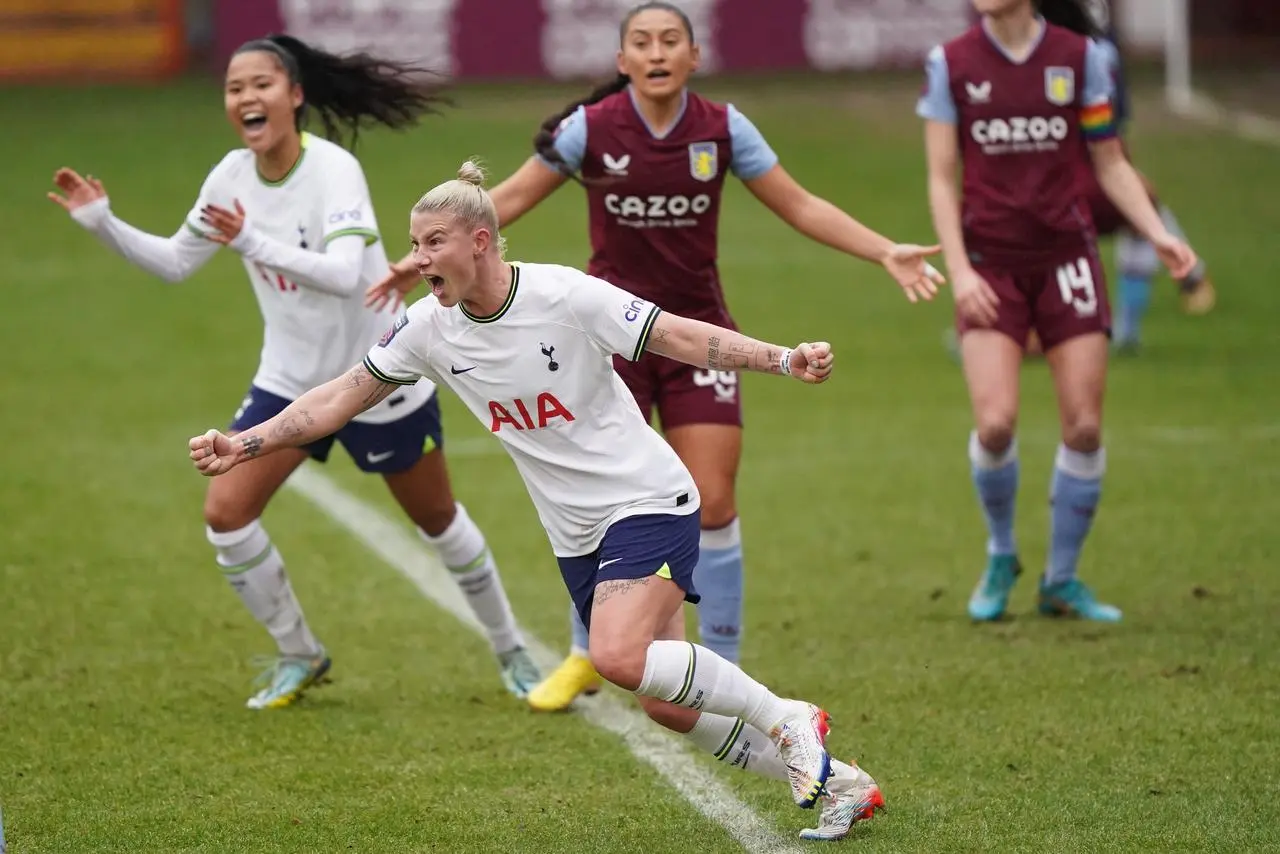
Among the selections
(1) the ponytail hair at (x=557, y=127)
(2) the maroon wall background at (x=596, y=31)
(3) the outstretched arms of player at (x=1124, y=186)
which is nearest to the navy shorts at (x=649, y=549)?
(1) the ponytail hair at (x=557, y=127)

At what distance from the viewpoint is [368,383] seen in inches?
214

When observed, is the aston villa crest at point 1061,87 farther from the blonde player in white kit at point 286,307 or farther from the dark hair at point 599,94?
the blonde player in white kit at point 286,307

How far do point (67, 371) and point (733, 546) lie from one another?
29.6ft

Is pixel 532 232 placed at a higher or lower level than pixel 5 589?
lower

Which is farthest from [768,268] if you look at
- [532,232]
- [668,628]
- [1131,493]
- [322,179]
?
[668,628]

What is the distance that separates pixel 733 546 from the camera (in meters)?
6.80

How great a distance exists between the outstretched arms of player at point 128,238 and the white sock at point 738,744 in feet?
9.04

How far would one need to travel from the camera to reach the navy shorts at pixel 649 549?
5.28m

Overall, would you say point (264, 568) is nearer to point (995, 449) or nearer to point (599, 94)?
point (599, 94)

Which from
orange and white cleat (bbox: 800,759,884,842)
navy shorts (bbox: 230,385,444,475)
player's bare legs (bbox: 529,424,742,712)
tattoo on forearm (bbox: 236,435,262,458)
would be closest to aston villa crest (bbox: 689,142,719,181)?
player's bare legs (bbox: 529,424,742,712)

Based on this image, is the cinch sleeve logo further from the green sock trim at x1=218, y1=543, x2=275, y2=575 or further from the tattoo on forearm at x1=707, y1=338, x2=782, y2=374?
the green sock trim at x1=218, y1=543, x2=275, y2=575

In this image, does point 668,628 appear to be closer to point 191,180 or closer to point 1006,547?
point 1006,547

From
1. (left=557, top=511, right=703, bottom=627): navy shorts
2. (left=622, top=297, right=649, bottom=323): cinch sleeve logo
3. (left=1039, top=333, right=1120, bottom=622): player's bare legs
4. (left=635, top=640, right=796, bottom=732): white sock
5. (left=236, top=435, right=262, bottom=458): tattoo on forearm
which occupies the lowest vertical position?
(left=1039, top=333, right=1120, bottom=622): player's bare legs

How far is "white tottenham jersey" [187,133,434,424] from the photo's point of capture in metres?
6.88
